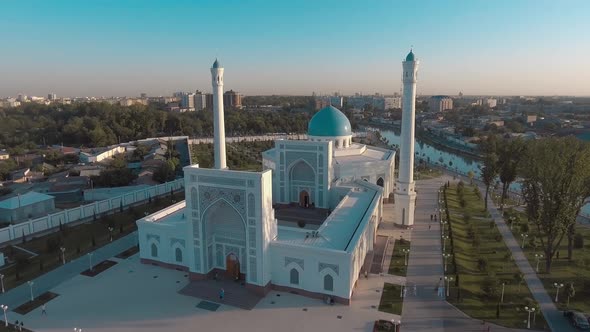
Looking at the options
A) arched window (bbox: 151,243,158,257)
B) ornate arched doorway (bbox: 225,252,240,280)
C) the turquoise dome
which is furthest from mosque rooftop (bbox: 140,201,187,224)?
the turquoise dome

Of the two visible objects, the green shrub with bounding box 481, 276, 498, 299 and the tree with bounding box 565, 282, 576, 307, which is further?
the green shrub with bounding box 481, 276, 498, 299

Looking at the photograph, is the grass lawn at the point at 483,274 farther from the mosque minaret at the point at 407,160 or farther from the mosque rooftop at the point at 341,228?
the mosque rooftop at the point at 341,228

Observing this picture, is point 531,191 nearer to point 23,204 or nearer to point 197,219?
point 197,219

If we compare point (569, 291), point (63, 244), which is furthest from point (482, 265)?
point (63, 244)

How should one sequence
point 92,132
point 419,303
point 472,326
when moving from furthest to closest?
1. point 92,132
2. point 419,303
3. point 472,326

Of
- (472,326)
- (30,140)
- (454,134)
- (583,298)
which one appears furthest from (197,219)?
(454,134)

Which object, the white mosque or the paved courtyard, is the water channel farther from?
the paved courtyard

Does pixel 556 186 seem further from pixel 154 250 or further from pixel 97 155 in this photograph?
pixel 97 155
